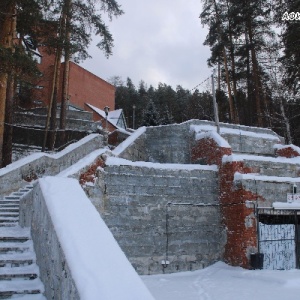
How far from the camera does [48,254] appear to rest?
12.7ft

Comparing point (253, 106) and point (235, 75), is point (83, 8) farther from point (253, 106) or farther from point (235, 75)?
point (253, 106)

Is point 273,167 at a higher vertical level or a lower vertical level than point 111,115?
lower

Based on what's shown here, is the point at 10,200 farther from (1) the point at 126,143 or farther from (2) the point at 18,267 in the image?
(1) the point at 126,143

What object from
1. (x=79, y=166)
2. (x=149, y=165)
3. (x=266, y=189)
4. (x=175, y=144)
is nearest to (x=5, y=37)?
Answer: (x=79, y=166)

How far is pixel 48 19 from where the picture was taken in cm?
1620

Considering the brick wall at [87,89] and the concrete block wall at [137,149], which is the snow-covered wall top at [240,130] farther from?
the brick wall at [87,89]

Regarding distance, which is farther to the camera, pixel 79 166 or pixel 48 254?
pixel 79 166

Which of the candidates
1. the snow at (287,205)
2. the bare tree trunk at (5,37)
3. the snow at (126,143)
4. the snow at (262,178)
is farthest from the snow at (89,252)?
the snow at (126,143)

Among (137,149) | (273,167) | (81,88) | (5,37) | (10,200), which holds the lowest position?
(10,200)

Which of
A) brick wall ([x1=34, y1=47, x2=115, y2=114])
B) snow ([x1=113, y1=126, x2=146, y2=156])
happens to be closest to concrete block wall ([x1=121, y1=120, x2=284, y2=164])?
snow ([x1=113, y1=126, x2=146, y2=156])

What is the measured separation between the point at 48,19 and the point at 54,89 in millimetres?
3514

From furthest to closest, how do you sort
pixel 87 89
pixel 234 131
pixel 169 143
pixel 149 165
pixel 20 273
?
pixel 87 89 → pixel 234 131 → pixel 169 143 → pixel 149 165 → pixel 20 273

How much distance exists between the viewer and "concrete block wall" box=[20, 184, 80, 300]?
3.05 metres

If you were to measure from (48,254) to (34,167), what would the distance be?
8135 millimetres
